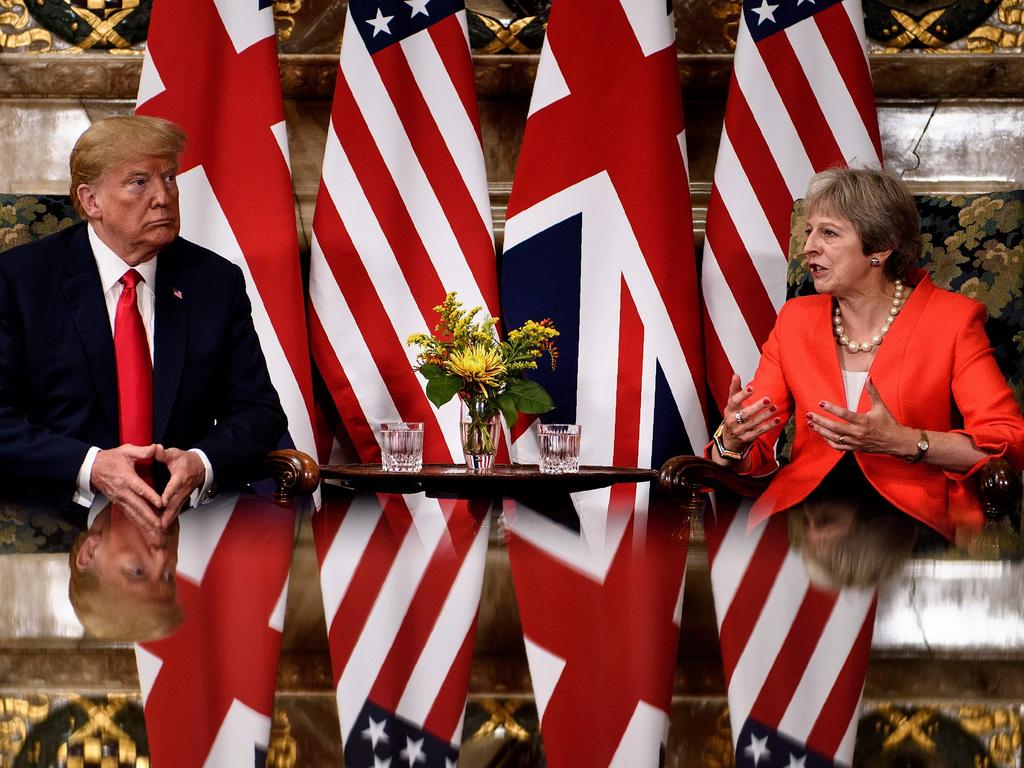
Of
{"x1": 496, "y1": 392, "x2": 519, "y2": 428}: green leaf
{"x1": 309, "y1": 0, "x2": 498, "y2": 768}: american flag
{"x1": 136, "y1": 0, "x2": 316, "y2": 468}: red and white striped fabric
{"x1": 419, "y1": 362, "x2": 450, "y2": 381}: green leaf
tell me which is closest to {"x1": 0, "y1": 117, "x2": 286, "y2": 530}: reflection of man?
{"x1": 419, "y1": 362, "x2": 450, "y2": 381}: green leaf

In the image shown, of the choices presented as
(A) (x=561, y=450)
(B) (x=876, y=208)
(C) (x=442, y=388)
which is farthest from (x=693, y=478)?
(B) (x=876, y=208)

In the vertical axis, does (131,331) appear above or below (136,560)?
above

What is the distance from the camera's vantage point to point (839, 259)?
2768 mm

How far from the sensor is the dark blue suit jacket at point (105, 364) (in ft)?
8.06

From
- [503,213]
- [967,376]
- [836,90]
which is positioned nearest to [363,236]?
[503,213]

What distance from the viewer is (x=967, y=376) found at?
2.61 m

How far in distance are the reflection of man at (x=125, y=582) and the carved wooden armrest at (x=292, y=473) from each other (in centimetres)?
78

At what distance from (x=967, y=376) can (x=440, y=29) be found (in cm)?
191

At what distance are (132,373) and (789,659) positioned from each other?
6.35ft

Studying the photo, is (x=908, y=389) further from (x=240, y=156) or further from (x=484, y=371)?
(x=240, y=156)

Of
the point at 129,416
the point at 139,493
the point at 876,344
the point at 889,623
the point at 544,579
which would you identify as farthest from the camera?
the point at 876,344

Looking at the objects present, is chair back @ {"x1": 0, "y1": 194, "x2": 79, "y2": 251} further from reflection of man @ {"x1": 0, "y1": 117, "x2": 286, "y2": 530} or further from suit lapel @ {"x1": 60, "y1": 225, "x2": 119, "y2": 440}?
suit lapel @ {"x1": 60, "y1": 225, "x2": 119, "y2": 440}

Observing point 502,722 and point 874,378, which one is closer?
point 502,722

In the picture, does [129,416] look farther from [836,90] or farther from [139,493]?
[836,90]
